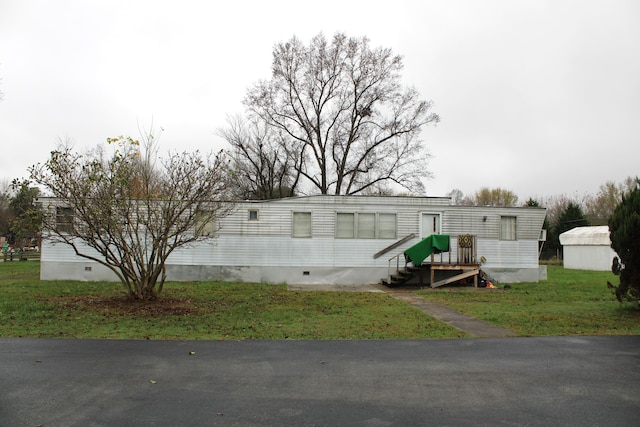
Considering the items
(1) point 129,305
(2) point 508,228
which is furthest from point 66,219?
(2) point 508,228

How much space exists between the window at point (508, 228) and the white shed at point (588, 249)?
13587 millimetres

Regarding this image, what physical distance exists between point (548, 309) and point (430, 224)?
7861 millimetres

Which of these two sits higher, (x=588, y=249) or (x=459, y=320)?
(x=588, y=249)

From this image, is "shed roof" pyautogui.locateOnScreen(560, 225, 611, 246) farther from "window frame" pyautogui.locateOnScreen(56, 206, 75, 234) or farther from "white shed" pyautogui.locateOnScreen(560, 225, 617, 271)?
"window frame" pyautogui.locateOnScreen(56, 206, 75, 234)

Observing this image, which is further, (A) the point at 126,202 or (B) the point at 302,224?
(B) the point at 302,224

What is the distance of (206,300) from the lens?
12.6 meters

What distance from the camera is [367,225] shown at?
1906 cm

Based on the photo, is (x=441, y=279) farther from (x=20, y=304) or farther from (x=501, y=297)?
(x=20, y=304)

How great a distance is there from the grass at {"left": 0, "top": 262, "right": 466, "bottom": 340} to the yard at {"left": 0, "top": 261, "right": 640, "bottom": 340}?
0.06 feet

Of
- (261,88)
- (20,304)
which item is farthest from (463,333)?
(261,88)

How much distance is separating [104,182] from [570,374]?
9.72 metres

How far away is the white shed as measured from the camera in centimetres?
3066

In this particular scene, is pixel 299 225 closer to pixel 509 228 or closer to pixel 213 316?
Result: pixel 509 228

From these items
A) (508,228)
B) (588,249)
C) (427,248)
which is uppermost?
(508,228)
